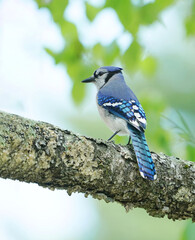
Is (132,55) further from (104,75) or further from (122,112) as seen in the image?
(104,75)

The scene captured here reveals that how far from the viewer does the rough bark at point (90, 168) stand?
5.45 feet

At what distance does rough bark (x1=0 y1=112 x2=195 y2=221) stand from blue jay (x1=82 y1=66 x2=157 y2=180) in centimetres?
6

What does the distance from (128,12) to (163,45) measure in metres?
5.68

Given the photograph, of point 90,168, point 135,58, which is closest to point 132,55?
point 135,58

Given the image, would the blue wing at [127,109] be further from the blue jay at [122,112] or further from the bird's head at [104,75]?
the bird's head at [104,75]

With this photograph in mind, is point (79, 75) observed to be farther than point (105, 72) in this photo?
No

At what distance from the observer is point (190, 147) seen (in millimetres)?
2451

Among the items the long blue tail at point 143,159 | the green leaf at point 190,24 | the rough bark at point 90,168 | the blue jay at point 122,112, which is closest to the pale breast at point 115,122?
the blue jay at point 122,112

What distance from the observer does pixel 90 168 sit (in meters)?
1.82

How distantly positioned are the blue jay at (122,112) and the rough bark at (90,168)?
0.19ft

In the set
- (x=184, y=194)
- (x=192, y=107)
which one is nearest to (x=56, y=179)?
(x=184, y=194)

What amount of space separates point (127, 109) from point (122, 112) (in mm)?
38

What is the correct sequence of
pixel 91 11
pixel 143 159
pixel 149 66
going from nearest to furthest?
pixel 143 159
pixel 91 11
pixel 149 66

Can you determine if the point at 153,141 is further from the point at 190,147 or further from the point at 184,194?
the point at 184,194
